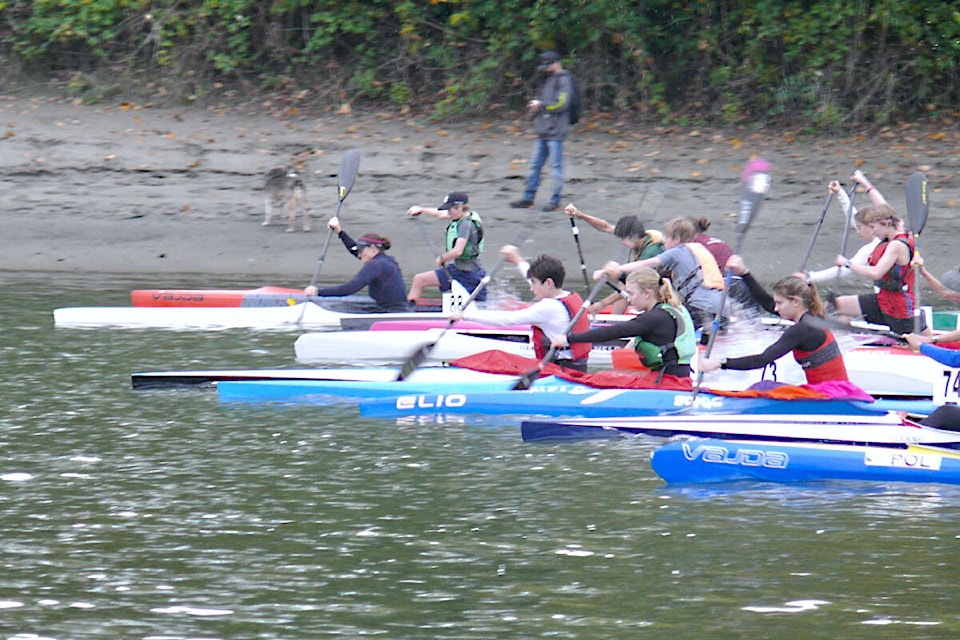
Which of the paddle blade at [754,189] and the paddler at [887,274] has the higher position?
the paddle blade at [754,189]

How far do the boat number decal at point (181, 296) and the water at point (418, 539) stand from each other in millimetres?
4300

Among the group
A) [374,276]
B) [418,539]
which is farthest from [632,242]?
[418,539]

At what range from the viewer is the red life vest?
8680 millimetres

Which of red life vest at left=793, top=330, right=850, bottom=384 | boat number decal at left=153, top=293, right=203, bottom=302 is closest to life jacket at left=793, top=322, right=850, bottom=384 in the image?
red life vest at left=793, top=330, right=850, bottom=384

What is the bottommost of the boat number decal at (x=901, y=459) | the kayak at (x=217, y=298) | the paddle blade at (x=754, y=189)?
the boat number decal at (x=901, y=459)

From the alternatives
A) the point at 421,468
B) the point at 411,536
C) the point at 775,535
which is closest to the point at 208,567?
the point at 411,536

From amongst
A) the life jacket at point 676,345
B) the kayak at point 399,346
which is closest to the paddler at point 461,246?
the kayak at point 399,346

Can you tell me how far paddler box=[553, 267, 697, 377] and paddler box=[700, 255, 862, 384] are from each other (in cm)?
53

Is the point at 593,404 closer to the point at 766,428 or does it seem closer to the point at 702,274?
the point at 766,428

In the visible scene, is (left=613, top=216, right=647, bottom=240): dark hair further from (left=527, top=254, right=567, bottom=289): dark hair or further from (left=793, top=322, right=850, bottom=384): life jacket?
(left=793, top=322, right=850, bottom=384): life jacket

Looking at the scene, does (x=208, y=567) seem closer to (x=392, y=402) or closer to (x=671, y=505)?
(x=671, y=505)

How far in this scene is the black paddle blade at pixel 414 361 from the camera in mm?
10461

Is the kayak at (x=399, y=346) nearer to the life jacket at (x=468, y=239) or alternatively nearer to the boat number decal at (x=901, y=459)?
the life jacket at (x=468, y=239)

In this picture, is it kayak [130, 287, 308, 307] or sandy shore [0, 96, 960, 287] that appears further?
sandy shore [0, 96, 960, 287]
